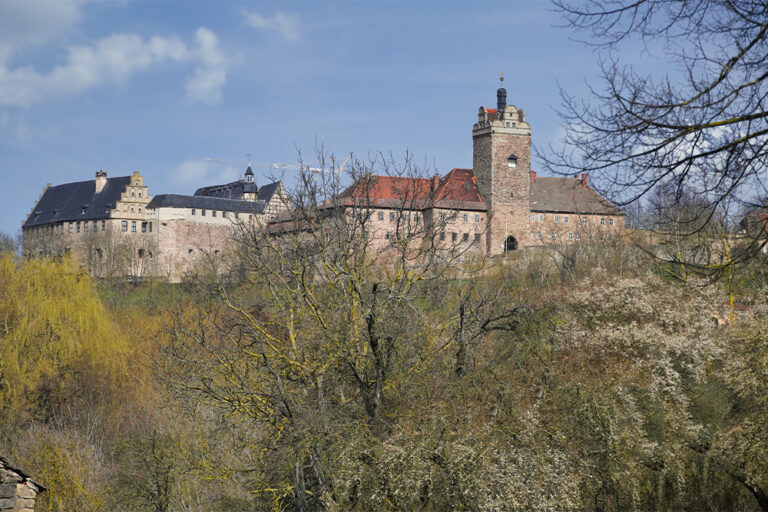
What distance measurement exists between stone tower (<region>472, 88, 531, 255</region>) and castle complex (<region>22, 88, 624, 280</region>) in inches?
3.1

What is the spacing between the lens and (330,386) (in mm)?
14523

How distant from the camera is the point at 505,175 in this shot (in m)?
66.1

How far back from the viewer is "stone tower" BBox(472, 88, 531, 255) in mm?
65688

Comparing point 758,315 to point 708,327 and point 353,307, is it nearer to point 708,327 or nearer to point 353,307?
point 708,327

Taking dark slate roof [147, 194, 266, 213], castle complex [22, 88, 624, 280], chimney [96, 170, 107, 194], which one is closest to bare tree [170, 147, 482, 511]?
castle complex [22, 88, 624, 280]

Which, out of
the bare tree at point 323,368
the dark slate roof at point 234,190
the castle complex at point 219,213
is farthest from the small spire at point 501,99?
the bare tree at point 323,368

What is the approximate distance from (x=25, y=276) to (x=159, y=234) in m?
43.3

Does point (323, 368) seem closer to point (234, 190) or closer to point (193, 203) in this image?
point (193, 203)

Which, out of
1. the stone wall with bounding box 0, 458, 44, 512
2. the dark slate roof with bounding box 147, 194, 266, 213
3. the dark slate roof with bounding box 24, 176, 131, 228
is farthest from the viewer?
the dark slate roof with bounding box 24, 176, 131, 228

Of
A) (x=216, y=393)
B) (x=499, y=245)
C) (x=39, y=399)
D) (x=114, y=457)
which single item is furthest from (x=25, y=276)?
(x=499, y=245)

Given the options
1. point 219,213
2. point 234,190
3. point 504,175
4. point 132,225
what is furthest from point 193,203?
point 504,175

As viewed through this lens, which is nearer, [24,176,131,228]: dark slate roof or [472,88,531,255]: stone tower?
[472,88,531,255]: stone tower

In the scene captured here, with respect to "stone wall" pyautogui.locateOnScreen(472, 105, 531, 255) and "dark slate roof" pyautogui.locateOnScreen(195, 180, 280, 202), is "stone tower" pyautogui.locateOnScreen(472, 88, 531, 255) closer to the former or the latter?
"stone wall" pyautogui.locateOnScreen(472, 105, 531, 255)

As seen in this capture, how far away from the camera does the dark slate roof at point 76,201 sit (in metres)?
80.9
